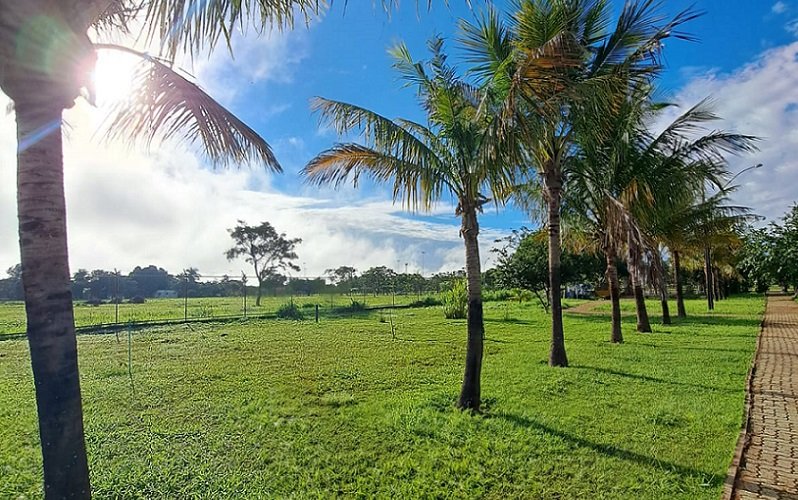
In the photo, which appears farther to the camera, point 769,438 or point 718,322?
point 718,322

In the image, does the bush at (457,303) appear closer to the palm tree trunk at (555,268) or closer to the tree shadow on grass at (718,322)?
the tree shadow on grass at (718,322)

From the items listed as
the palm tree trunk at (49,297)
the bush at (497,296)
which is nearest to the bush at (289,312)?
the palm tree trunk at (49,297)

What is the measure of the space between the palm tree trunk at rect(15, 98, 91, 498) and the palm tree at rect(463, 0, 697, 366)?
3936 millimetres

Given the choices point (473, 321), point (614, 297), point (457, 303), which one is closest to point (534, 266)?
point (457, 303)

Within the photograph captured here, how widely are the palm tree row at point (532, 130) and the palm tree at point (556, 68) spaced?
0.06 feet

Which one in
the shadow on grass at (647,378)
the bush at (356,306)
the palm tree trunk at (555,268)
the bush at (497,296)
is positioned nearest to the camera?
the shadow on grass at (647,378)

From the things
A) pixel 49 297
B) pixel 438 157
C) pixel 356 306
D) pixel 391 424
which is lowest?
pixel 391 424

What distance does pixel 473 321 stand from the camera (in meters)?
5.55

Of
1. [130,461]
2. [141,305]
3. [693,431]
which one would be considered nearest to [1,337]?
[141,305]

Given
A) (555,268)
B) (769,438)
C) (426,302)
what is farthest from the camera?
(426,302)

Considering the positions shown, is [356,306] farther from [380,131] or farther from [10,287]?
[380,131]

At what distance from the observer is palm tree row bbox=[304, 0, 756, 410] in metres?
5.21

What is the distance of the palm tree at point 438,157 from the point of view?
5.49m

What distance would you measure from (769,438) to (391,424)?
12.3 feet
